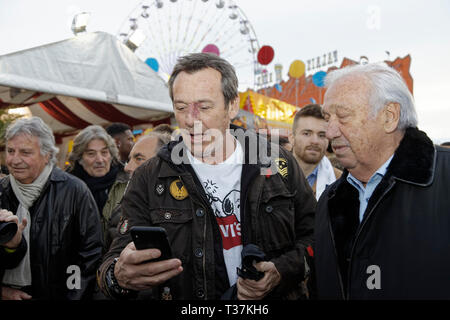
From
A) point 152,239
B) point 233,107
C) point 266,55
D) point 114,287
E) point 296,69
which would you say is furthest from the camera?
point 296,69

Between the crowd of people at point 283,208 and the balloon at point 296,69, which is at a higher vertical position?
the balloon at point 296,69

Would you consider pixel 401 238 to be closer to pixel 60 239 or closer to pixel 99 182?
pixel 60 239

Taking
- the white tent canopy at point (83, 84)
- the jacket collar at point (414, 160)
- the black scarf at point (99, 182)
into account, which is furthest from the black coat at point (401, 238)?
the white tent canopy at point (83, 84)

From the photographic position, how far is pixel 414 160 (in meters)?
1.44

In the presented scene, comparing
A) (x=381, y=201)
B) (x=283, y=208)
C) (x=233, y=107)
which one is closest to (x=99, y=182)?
(x=233, y=107)

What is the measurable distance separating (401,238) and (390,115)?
535 millimetres

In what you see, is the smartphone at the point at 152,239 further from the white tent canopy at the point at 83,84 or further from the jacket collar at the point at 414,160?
the white tent canopy at the point at 83,84

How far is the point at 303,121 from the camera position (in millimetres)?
3410

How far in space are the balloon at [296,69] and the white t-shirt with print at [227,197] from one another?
10.2 meters

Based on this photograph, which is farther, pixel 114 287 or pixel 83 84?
pixel 83 84

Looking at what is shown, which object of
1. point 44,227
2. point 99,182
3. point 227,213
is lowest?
point 44,227

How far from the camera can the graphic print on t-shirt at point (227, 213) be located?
1.68 metres

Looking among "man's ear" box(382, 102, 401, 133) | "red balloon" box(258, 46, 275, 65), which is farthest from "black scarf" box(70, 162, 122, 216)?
"red balloon" box(258, 46, 275, 65)
